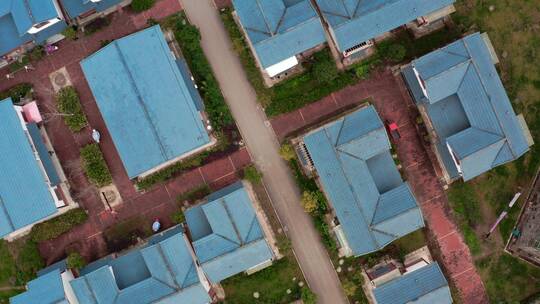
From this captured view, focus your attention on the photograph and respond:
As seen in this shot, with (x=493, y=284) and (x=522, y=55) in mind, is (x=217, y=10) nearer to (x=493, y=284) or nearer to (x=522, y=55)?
(x=522, y=55)

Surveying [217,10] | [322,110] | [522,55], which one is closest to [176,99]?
[217,10]

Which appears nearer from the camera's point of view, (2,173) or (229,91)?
(2,173)

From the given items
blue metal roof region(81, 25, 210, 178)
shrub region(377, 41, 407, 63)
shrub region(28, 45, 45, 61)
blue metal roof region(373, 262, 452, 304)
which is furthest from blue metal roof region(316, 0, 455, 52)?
shrub region(28, 45, 45, 61)

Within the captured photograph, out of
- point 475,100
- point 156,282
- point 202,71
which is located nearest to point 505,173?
point 475,100

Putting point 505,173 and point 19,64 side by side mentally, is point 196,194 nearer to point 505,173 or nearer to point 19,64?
point 19,64

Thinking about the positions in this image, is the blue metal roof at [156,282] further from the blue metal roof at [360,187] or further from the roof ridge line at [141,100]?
the blue metal roof at [360,187]

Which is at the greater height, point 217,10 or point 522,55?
point 217,10
